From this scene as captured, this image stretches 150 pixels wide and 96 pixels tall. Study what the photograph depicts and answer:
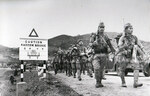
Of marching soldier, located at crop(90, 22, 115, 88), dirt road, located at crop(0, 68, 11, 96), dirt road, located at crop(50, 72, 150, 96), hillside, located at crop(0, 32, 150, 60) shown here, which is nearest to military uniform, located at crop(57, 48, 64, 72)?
hillside, located at crop(0, 32, 150, 60)

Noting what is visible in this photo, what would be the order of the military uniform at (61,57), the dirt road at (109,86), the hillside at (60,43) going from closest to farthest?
the dirt road at (109,86)
the hillside at (60,43)
the military uniform at (61,57)

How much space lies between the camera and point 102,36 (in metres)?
3.24

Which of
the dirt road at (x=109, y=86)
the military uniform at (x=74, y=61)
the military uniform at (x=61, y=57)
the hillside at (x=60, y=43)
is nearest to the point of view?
the dirt road at (x=109, y=86)

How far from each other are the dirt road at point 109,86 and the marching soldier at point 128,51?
8 cm

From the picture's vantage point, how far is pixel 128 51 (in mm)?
Answer: 3219

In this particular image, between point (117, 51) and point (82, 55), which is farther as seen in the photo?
point (82, 55)

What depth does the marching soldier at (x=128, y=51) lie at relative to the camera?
3.20 m

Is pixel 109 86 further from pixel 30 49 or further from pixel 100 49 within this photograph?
pixel 30 49

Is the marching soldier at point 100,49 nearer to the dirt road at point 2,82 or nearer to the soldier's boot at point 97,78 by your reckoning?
the soldier's boot at point 97,78

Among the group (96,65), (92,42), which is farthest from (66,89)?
(92,42)

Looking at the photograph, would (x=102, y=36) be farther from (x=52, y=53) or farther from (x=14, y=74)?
(x=14, y=74)

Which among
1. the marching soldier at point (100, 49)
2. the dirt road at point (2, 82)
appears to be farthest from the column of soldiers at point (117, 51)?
the dirt road at point (2, 82)

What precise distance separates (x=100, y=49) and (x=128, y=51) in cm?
38

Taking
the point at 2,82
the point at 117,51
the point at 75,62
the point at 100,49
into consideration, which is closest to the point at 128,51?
the point at 117,51
